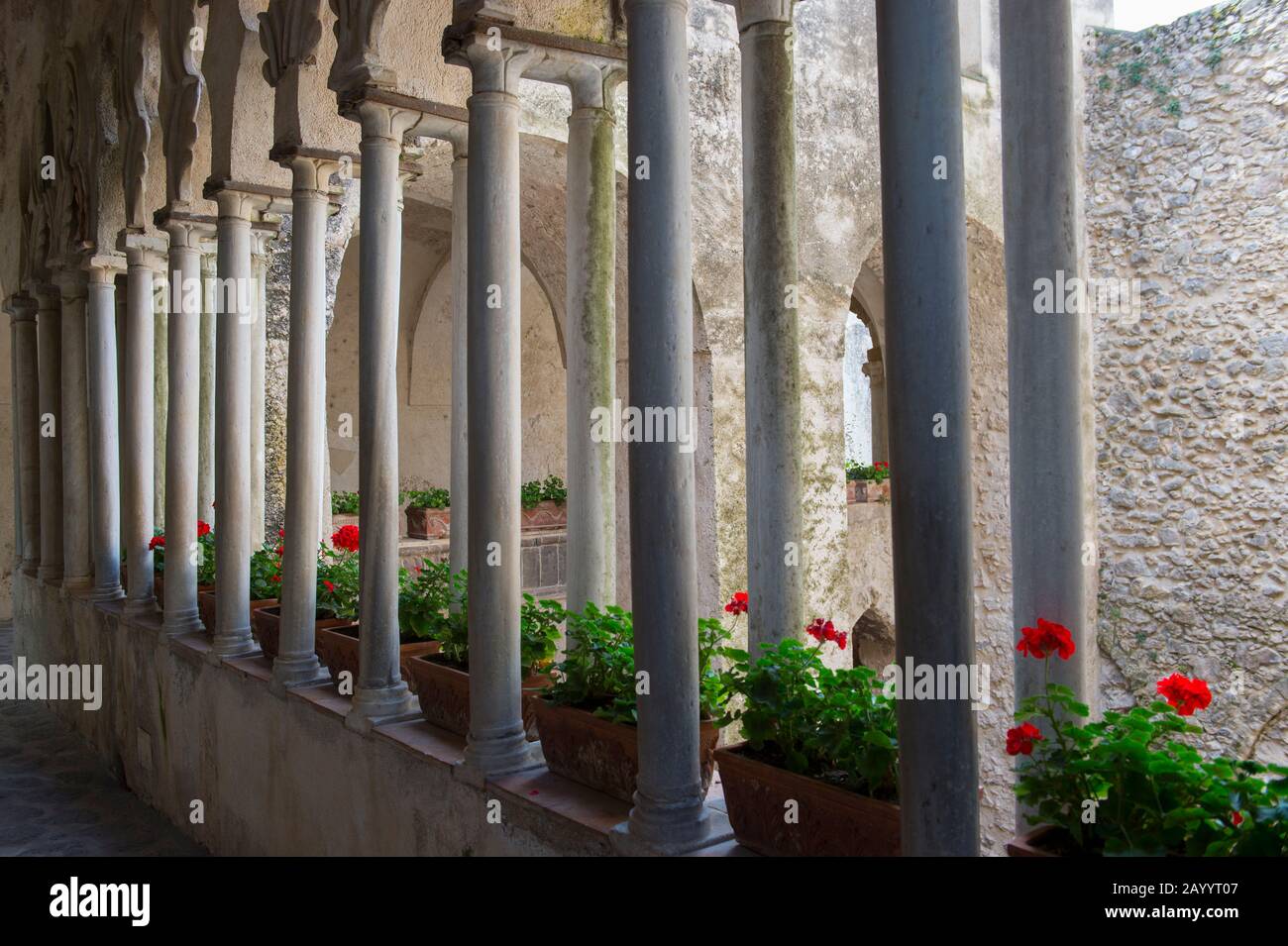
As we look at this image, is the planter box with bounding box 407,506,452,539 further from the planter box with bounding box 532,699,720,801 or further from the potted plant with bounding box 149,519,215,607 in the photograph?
the planter box with bounding box 532,699,720,801

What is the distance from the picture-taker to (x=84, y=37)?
9.09 m

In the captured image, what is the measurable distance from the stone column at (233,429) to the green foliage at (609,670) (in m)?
3.20

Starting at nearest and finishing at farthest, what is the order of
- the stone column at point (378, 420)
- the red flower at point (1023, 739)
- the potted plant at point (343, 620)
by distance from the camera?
the red flower at point (1023, 739)
the stone column at point (378, 420)
the potted plant at point (343, 620)

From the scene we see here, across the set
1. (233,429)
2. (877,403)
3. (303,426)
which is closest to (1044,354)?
(303,426)

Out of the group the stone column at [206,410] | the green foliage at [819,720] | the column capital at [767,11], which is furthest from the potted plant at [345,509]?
the green foliage at [819,720]

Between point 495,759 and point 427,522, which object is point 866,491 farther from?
point 495,759

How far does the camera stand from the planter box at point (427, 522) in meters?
12.7

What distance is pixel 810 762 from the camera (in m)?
3.03

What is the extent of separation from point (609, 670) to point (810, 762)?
1053 millimetres

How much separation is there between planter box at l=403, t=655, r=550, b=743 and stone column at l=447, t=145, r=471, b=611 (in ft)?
2.89

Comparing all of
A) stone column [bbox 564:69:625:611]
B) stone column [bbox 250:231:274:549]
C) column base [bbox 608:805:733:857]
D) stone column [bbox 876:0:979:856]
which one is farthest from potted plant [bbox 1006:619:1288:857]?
stone column [bbox 250:231:274:549]

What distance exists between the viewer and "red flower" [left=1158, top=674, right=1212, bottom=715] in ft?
7.89

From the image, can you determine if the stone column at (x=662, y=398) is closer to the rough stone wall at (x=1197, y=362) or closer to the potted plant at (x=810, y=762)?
the potted plant at (x=810, y=762)
